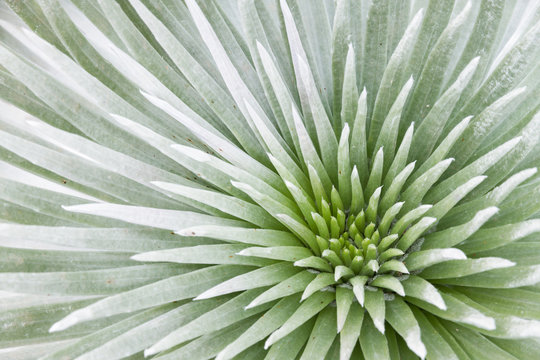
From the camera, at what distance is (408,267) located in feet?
2.30

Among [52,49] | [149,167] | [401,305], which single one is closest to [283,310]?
[401,305]

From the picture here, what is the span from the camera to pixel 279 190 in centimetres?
80

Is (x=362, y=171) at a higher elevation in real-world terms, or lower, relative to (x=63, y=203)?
lower

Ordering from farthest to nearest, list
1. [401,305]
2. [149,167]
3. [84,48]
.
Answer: [84,48] < [149,167] < [401,305]

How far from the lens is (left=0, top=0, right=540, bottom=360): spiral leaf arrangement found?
685mm

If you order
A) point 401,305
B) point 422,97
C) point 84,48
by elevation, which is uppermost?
point 84,48

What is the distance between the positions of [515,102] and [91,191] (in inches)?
26.7

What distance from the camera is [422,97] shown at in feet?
2.76

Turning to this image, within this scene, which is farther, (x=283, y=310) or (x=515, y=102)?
(x=515, y=102)

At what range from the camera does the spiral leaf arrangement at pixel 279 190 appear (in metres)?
0.68

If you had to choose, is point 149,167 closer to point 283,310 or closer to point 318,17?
point 283,310

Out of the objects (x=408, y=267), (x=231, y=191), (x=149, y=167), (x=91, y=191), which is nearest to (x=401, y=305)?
(x=408, y=267)

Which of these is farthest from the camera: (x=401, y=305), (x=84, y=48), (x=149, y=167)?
(x=84, y=48)

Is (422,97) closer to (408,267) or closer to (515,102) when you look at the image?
(515,102)
